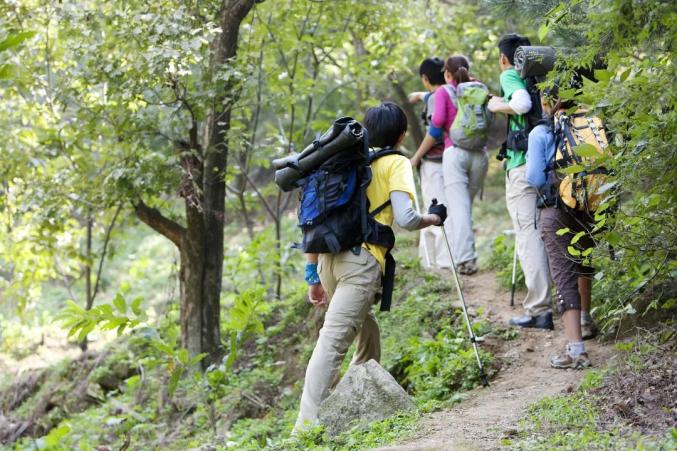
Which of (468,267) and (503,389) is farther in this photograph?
(468,267)

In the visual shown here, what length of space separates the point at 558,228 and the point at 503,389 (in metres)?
1.29

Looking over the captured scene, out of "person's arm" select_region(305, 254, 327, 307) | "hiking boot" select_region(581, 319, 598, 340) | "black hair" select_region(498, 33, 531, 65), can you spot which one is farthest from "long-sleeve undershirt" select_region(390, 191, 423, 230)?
"black hair" select_region(498, 33, 531, 65)

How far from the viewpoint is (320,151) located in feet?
17.6

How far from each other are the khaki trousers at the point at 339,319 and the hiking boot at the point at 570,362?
160cm

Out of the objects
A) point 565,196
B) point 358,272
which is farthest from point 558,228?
point 358,272

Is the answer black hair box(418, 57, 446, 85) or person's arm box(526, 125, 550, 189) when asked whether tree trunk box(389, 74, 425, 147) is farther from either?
person's arm box(526, 125, 550, 189)

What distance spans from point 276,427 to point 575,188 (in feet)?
11.6

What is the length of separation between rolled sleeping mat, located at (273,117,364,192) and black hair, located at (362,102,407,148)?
40cm

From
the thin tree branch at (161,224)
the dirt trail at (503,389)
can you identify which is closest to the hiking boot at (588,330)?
the dirt trail at (503,389)

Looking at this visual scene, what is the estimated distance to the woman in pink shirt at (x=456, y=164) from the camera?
27.9ft

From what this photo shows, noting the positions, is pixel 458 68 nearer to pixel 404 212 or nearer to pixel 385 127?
pixel 385 127

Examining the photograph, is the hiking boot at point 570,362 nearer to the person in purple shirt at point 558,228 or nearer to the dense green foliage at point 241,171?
the person in purple shirt at point 558,228

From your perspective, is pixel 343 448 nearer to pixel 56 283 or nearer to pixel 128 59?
pixel 128 59

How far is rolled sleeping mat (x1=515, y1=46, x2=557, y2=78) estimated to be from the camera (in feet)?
20.5
